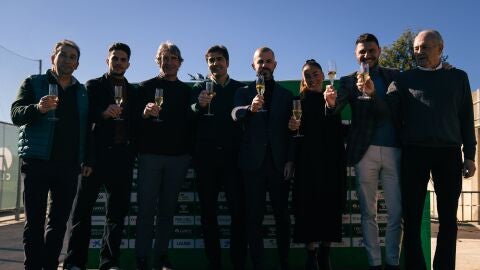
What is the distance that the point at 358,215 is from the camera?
5320mm

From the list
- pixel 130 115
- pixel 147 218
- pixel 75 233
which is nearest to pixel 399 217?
pixel 147 218

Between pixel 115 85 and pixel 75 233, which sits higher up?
pixel 115 85

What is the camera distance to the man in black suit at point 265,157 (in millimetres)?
4277

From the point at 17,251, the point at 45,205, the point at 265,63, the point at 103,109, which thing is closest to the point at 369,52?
the point at 265,63

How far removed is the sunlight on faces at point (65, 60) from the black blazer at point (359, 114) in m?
2.57

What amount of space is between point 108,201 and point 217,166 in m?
1.15

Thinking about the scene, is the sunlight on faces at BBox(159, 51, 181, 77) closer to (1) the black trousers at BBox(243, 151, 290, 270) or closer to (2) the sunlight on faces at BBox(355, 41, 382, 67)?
(1) the black trousers at BBox(243, 151, 290, 270)

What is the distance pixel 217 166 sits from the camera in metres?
4.38

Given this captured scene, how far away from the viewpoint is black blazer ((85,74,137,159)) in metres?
4.34

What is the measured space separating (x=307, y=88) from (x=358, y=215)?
186cm

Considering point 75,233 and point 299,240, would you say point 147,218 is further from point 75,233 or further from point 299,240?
point 299,240

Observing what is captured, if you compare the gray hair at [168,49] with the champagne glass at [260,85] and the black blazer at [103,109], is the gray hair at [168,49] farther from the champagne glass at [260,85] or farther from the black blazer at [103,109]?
the champagne glass at [260,85]

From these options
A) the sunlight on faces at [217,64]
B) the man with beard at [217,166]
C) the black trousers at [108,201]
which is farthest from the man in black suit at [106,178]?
the sunlight on faces at [217,64]

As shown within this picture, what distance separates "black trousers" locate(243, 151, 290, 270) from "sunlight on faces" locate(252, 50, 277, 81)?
32.5 inches
